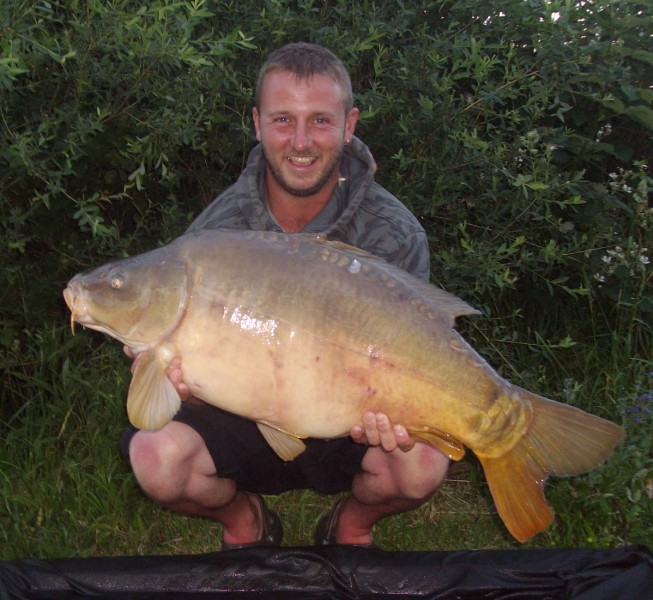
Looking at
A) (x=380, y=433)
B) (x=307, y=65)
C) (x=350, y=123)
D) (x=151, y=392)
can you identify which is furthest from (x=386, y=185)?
(x=151, y=392)

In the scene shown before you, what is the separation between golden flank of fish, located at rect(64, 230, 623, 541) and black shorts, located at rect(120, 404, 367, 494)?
33cm

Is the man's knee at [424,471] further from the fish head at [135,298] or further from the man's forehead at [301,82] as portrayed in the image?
the man's forehead at [301,82]

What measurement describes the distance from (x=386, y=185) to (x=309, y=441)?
1.23 m

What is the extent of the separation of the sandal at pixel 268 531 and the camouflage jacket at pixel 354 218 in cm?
73

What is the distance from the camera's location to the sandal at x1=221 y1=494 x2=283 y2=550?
2.21 metres

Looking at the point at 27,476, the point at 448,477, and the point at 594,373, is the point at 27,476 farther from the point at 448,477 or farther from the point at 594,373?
the point at 594,373

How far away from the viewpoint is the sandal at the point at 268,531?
2213 millimetres

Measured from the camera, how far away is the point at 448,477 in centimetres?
269

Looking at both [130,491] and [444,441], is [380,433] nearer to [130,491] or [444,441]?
[444,441]

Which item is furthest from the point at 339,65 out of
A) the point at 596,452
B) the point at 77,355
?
the point at 77,355

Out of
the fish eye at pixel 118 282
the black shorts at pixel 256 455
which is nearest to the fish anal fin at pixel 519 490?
the black shorts at pixel 256 455

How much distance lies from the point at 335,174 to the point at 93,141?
887mm

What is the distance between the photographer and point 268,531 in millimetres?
2268

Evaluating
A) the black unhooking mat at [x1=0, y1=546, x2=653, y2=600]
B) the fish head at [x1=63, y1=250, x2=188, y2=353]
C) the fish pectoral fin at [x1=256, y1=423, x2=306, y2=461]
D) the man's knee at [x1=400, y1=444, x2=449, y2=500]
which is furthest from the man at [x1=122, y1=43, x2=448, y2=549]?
the fish head at [x1=63, y1=250, x2=188, y2=353]
